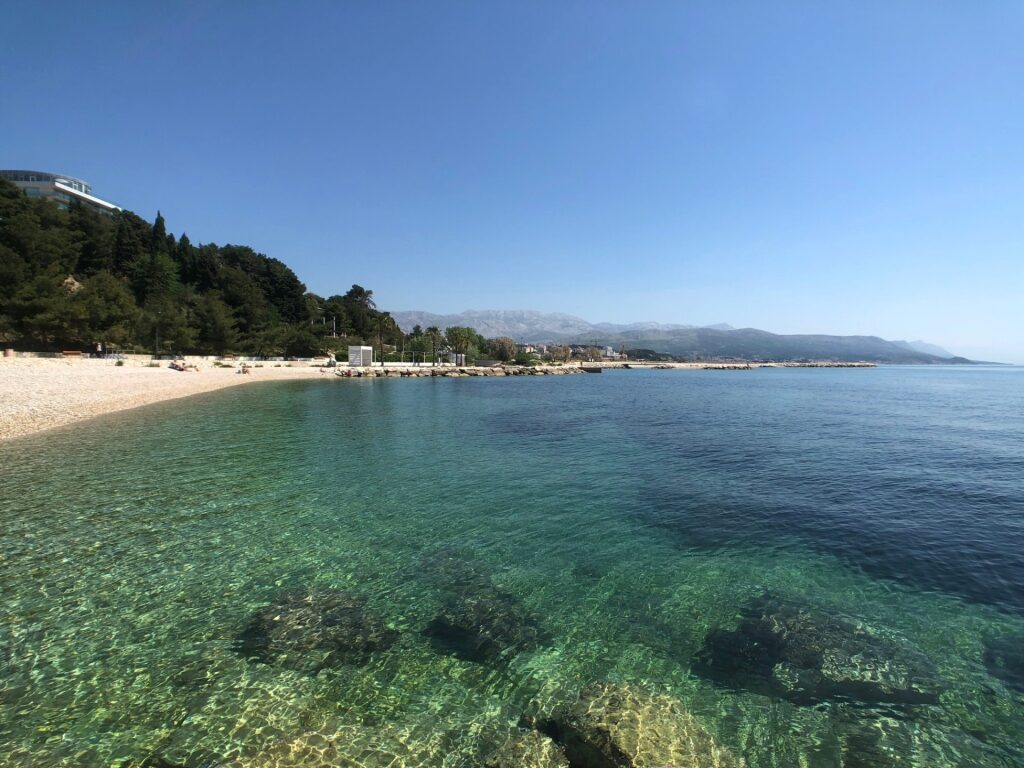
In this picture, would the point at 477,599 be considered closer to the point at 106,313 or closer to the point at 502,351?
the point at 106,313

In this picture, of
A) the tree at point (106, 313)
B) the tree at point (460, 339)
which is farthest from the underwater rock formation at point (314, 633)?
the tree at point (460, 339)

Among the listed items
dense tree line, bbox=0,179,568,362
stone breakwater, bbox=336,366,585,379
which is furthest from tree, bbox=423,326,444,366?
stone breakwater, bbox=336,366,585,379

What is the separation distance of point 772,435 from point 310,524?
26.7 meters

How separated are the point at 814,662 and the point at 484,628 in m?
5.17

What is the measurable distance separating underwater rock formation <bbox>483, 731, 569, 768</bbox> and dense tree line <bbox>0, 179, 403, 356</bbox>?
2873 inches

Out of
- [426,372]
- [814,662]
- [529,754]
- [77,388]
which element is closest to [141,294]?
[426,372]

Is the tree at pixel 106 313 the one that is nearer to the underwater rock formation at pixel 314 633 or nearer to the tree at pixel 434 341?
the tree at pixel 434 341

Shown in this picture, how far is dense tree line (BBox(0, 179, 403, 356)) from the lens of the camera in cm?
5631

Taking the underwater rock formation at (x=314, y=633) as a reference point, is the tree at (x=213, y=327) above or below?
above

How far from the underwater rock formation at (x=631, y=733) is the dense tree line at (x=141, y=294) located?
7340 cm

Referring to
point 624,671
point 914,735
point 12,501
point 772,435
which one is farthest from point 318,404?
point 914,735

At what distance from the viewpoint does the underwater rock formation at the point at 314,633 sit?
690cm

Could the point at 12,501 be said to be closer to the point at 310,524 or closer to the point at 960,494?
the point at 310,524

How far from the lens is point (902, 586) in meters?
9.59
